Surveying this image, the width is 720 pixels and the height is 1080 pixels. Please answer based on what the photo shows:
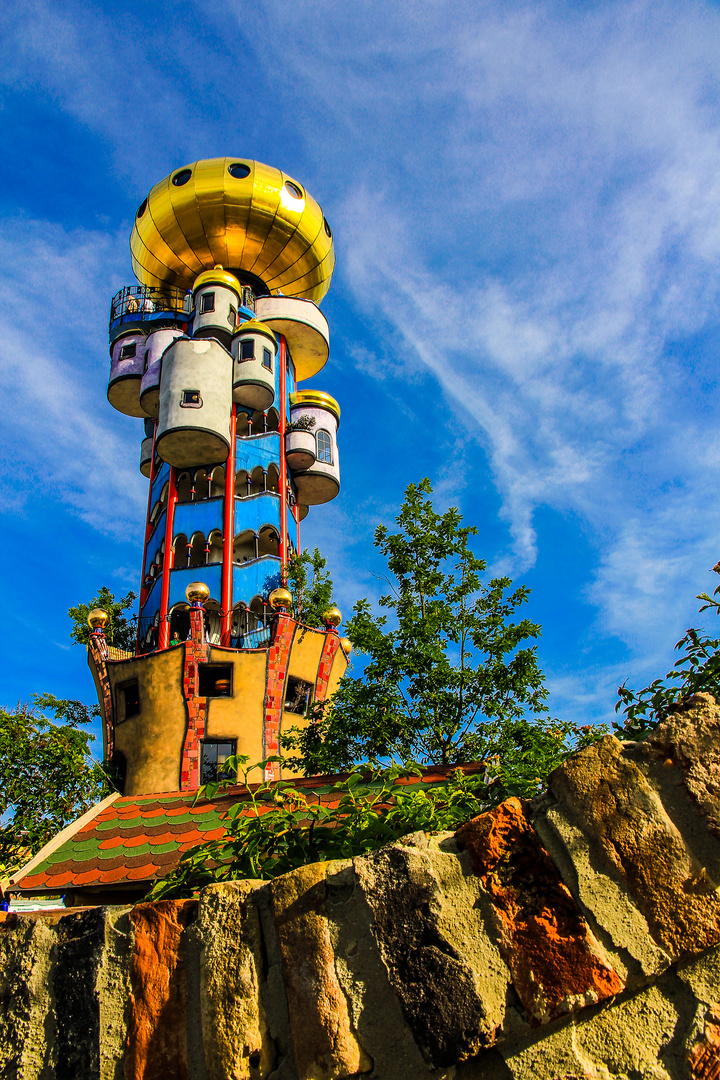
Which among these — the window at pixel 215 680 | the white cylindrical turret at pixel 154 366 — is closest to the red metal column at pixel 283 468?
the white cylindrical turret at pixel 154 366

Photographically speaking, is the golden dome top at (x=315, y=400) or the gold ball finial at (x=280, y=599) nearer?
the gold ball finial at (x=280, y=599)

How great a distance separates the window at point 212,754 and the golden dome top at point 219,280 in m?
13.0

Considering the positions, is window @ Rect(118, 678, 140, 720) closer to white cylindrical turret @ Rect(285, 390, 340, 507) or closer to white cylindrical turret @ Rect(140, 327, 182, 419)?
white cylindrical turret @ Rect(285, 390, 340, 507)

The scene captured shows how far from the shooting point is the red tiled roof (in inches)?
237

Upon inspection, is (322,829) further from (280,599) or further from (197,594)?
(280,599)

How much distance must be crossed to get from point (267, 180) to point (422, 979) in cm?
2547

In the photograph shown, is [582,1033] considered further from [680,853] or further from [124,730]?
[124,730]

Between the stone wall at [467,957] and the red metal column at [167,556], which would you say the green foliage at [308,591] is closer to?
the red metal column at [167,556]

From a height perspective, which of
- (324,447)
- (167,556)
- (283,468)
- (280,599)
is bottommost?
(280,599)

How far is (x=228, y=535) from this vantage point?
1933cm

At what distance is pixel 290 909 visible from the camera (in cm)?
221

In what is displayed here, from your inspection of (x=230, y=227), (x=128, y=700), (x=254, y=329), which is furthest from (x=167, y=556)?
(x=230, y=227)

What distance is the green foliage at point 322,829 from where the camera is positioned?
2703 mm

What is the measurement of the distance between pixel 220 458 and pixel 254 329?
3.91 meters
